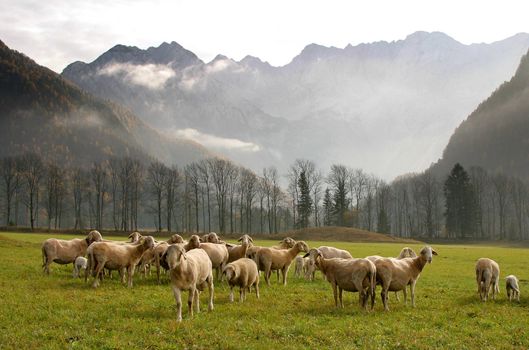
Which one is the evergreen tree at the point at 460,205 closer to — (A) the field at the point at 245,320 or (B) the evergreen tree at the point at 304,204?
(B) the evergreen tree at the point at 304,204

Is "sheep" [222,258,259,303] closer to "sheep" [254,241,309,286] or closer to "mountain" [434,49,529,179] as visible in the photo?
"sheep" [254,241,309,286]

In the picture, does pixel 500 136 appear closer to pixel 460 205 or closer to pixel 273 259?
pixel 460 205

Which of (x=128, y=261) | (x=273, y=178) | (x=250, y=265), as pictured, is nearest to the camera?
(x=250, y=265)

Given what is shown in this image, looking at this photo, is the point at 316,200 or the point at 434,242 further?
the point at 316,200

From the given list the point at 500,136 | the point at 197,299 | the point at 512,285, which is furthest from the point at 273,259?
the point at 500,136

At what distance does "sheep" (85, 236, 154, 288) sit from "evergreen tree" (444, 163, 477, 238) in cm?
10830

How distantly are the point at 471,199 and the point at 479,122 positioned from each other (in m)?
91.9

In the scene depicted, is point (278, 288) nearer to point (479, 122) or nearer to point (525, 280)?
point (525, 280)

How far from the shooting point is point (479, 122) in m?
194

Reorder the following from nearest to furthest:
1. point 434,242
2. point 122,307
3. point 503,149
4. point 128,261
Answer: point 122,307 < point 128,261 < point 434,242 < point 503,149

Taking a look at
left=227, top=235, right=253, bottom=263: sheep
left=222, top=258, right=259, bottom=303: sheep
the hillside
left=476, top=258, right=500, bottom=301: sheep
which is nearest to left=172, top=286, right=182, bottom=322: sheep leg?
left=222, top=258, right=259, bottom=303: sheep

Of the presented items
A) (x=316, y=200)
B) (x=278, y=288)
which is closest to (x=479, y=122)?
(x=316, y=200)

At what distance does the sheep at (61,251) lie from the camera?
2481 centimetres

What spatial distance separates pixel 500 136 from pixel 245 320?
18821cm
